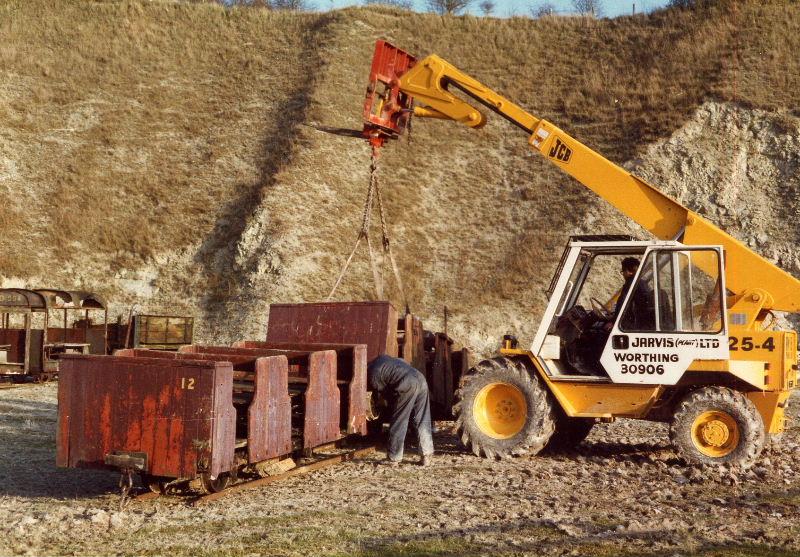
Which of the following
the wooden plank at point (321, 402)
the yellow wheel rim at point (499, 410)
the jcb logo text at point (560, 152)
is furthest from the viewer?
the jcb logo text at point (560, 152)

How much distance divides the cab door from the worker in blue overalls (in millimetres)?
2265

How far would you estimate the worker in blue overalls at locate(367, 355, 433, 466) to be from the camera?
421 inches

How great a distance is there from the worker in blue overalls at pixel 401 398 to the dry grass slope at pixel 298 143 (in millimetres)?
16042

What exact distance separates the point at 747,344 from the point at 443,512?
468 cm

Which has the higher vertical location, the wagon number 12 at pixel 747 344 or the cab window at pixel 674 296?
the cab window at pixel 674 296

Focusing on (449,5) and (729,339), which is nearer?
(729,339)

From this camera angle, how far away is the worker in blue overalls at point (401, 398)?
10688 millimetres

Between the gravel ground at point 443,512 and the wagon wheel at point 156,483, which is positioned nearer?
the gravel ground at point 443,512

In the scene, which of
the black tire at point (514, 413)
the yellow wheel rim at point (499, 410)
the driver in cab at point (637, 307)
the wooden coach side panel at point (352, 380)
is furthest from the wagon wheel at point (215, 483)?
the driver in cab at point (637, 307)

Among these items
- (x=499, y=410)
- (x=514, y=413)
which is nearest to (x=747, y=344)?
(x=514, y=413)

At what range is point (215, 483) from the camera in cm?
859

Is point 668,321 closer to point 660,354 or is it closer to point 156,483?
point 660,354

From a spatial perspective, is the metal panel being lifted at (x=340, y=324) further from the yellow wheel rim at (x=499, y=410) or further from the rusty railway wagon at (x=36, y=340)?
the rusty railway wagon at (x=36, y=340)

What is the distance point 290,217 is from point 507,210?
769cm
